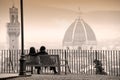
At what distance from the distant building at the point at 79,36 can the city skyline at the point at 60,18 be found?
25 cm

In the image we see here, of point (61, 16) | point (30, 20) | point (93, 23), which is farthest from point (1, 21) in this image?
point (93, 23)

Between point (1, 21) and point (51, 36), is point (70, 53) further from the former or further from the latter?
point (1, 21)

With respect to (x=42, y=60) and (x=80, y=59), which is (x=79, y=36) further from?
(x=42, y=60)

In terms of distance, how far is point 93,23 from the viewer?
27125 millimetres

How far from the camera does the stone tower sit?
26.3 metres

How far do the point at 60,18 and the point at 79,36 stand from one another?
1.63 metres

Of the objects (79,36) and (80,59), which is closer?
(80,59)

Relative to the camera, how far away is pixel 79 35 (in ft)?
90.3

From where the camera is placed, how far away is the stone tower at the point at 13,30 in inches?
1036

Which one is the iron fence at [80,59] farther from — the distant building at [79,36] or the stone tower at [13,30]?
the distant building at [79,36]

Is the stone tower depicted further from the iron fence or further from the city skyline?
the iron fence

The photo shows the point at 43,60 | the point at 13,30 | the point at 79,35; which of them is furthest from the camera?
the point at 79,35

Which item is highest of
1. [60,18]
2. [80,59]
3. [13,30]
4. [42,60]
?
[60,18]

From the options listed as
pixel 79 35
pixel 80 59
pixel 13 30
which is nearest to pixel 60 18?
pixel 79 35
